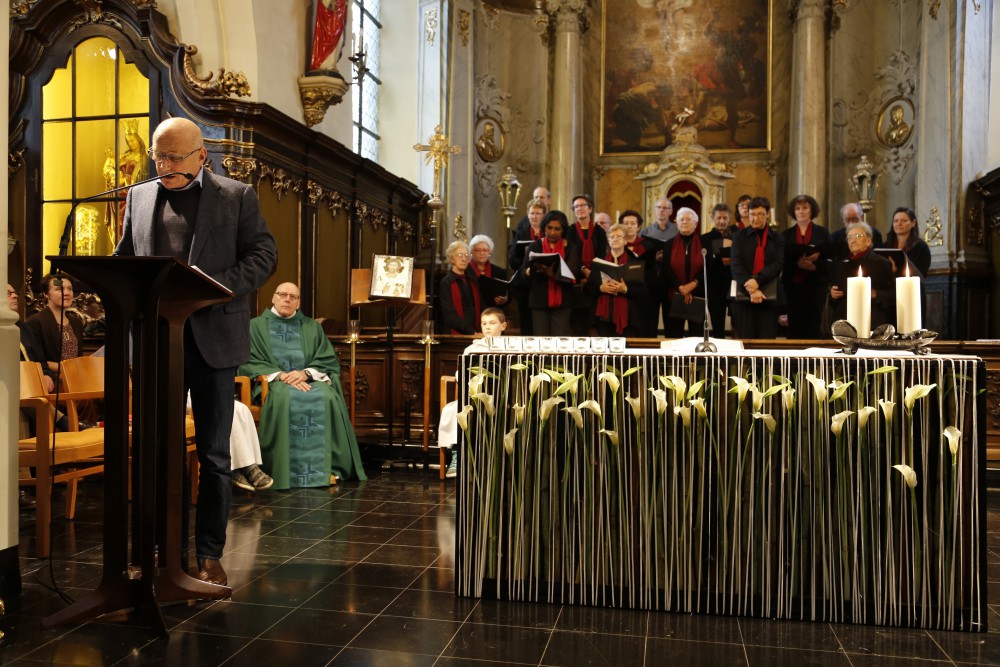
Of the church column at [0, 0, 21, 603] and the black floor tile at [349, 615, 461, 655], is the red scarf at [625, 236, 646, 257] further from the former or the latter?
the church column at [0, 0, 21, 603]

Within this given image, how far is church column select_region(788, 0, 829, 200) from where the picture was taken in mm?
13234

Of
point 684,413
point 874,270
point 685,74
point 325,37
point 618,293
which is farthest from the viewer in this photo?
point 685,74

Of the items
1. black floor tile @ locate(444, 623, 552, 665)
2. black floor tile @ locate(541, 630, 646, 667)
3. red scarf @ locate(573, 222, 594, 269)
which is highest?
red scarf @ locate(573, 222, 594, 269)

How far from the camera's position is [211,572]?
11.2 ft

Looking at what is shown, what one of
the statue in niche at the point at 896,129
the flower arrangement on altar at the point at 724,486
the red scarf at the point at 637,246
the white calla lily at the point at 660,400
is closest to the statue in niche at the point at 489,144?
the statue in niche at the point at 896,129

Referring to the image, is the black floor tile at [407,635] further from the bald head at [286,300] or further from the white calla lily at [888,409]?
the bald head at [286,300]

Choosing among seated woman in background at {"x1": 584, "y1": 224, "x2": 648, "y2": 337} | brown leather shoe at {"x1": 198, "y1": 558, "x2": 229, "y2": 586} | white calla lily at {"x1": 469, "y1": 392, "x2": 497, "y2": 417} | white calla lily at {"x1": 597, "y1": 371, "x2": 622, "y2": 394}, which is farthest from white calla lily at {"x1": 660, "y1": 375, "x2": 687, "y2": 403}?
seated woman in background at {"x1": 584, "y1": 224, "x2": 648, "y2": 337}

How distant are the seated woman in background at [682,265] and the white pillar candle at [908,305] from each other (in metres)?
4.57

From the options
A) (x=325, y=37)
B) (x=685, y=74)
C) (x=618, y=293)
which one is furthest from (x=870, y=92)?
(x=325, y=37)

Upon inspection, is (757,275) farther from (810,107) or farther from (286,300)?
(810,107)

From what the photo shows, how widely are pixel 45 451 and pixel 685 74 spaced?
12.4 meters

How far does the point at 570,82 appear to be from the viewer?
13.8 metres

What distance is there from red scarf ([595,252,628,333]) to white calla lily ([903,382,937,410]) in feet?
15.4

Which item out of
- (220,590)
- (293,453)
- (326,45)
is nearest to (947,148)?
(326,45)
